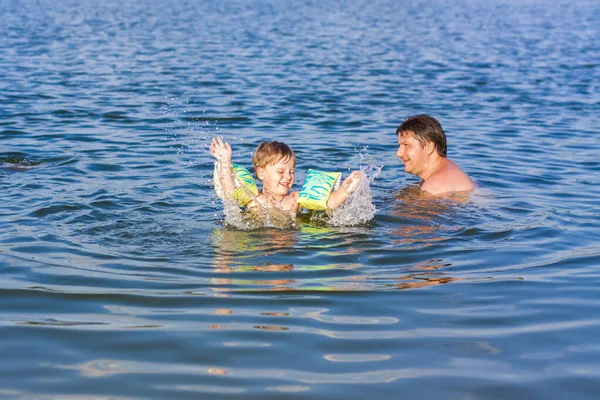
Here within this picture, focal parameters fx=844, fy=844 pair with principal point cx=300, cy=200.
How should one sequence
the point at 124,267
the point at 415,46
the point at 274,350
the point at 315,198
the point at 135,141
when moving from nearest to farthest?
1. the point at 274,350
2. the point at 124,267
3. the point at 315,198
4. the point at 135,141
5. the point at 415,46

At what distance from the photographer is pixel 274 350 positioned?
178 inches

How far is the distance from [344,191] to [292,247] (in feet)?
3.41

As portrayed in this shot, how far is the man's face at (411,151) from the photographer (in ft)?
29.7

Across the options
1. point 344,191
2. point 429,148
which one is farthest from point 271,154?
point 429,148

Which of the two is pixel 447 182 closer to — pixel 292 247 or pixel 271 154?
pixel 271 154

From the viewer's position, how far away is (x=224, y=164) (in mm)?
7359

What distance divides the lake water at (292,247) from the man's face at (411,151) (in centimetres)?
44

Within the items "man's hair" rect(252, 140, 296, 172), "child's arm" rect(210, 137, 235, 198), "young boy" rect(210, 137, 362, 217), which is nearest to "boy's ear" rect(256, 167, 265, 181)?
"young boy" rect(210, 137, 362, 217)

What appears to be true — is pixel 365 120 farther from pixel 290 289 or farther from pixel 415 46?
pixel 415 46

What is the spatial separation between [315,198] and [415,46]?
17449mm

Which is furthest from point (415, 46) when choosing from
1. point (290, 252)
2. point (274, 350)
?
point (274, 350)

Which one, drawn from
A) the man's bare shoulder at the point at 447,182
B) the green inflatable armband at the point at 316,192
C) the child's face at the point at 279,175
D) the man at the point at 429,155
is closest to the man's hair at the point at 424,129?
the man at the point at 429,155

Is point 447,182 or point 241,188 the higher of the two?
point 241,188

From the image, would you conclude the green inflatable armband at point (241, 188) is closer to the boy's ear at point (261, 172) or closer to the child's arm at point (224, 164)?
the child's arm at point (224, 164)
